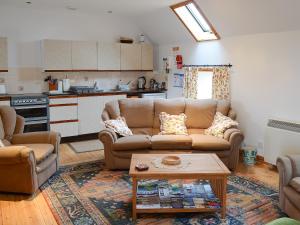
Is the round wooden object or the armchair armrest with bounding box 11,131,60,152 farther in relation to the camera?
the armchair armrest with bounding box 11,131,60,152

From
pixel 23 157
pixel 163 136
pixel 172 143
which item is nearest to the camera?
pixel 23 157

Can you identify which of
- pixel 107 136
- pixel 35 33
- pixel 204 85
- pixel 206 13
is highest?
pixel 206 13

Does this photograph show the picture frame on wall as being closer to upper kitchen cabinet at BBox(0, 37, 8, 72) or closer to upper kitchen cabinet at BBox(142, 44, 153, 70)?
upper kitchen cabinet at BBox(142, 44, 153, 70)

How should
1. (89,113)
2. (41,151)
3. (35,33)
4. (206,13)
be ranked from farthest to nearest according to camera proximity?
(89,113)
(35,33)
(206,13)
(41,151)

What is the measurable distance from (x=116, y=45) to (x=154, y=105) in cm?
204

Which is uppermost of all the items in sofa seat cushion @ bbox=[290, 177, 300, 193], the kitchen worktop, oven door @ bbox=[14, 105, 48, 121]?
the kitchen worktop

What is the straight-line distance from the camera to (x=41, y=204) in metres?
3.22

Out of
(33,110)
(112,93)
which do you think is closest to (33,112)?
(33,110)

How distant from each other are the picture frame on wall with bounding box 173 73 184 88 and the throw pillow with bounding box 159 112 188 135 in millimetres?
1648

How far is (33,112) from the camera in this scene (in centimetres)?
535

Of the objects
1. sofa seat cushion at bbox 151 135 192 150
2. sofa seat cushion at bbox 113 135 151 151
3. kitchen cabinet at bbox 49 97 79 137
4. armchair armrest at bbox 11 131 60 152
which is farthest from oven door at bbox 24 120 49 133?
sofa seat cushion at bbox 151 135 192 150

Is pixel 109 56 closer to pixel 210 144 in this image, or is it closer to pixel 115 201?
pixel 210 144

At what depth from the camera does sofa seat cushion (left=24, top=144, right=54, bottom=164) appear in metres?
3.54

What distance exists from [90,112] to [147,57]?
1.88m
